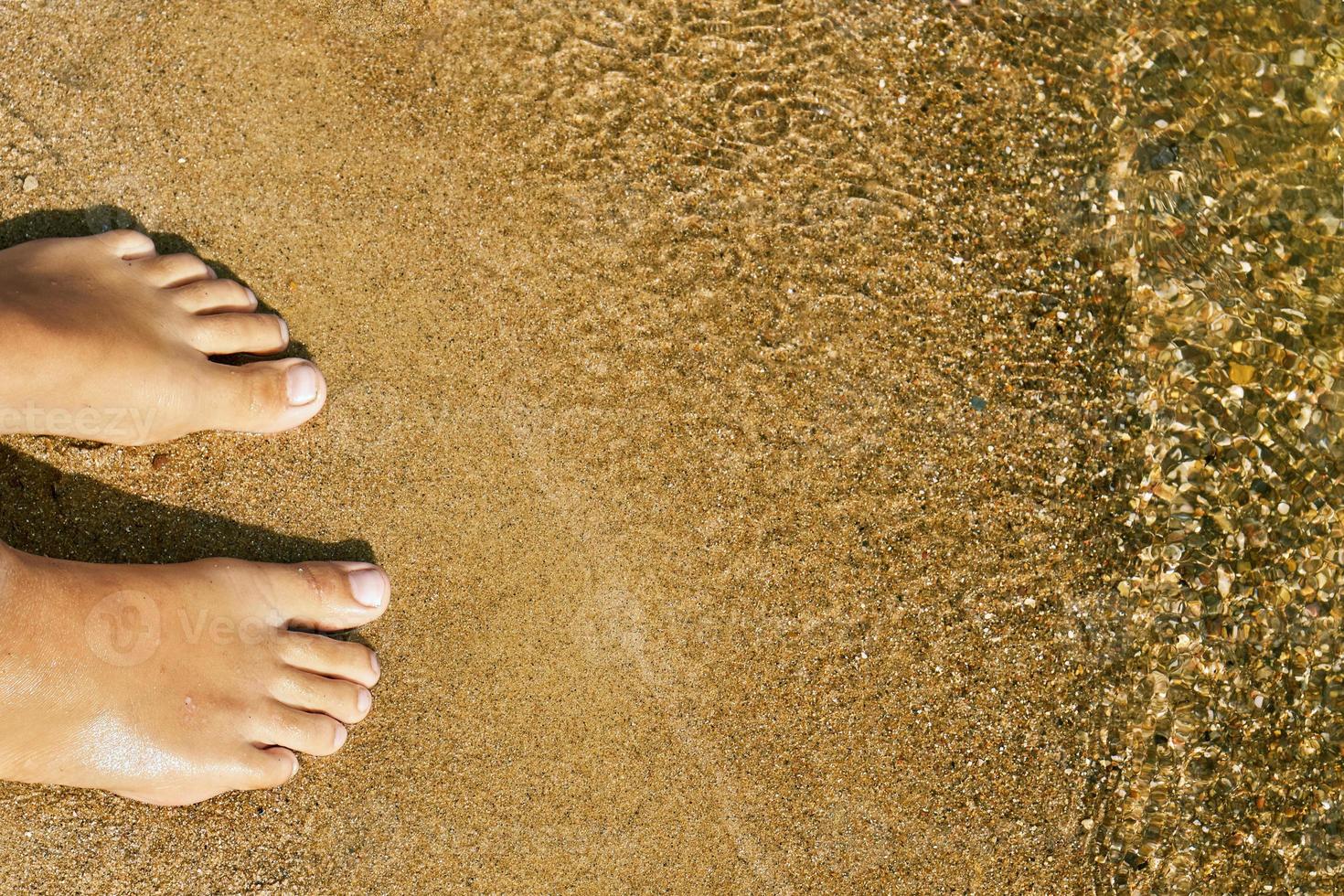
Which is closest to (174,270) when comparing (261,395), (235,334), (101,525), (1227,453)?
(235,334)

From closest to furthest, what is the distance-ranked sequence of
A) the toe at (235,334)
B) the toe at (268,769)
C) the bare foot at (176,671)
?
the bare foot at (176,671) → the toe at (268,769) → the toe at (235,334)

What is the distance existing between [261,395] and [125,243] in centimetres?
53

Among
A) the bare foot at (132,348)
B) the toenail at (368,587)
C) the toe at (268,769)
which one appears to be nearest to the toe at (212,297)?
the bare foot at (132,348)

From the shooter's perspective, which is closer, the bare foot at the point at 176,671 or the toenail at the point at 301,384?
the bare foot at the point at 176,671

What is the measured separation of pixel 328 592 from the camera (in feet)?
7.34

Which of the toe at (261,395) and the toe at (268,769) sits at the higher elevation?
the toe at (261,395)

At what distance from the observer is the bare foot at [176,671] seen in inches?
79.8

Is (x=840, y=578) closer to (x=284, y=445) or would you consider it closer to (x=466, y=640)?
(x=466, y=640)

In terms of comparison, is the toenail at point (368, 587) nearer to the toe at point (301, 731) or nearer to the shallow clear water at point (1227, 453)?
the toe at point (301, 731)

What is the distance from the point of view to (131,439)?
2.25 meters

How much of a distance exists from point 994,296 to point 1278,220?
0.90 m

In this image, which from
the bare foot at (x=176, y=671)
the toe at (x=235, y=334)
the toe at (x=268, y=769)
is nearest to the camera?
the bare foot at (x=176, y=671)

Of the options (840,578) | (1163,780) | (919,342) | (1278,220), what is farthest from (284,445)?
(1278,220)

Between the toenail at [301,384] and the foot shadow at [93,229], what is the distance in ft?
0.26
